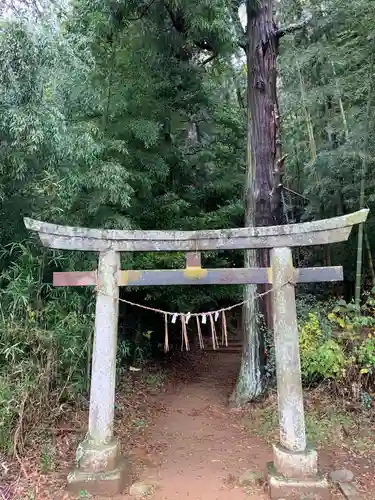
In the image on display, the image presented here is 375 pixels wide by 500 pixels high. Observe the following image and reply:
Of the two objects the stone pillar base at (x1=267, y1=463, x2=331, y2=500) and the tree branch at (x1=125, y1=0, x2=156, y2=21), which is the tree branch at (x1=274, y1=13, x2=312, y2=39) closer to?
the tree branch at (x1=125, y1=0, x2=156, y2=21)

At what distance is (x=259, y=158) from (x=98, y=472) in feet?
14.1

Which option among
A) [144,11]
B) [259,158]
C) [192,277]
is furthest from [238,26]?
[192,277]

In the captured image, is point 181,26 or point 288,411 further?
point 181,26

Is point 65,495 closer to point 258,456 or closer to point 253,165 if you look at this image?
point 258,456

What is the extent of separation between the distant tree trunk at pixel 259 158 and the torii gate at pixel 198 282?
1.99m

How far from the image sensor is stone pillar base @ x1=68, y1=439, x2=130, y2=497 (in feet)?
10.8

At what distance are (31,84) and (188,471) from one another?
409 centimetres

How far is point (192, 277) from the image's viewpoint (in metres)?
3.59

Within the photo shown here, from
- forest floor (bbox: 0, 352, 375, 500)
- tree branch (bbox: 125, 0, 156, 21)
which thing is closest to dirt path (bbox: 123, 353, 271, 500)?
forest floor (bbox: 0, 352, 375, 500)

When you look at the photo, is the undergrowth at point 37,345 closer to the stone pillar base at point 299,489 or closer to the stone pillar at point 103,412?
the stone pillar at point 103,412

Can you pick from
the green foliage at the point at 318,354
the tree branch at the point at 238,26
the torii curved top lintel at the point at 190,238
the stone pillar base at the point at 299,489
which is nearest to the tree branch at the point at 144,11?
the tree branch at the point at 238,26

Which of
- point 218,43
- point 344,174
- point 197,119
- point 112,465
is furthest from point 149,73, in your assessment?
point 112,465

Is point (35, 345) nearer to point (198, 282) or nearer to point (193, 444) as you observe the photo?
point (198, 282)

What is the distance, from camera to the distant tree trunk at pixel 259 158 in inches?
219
